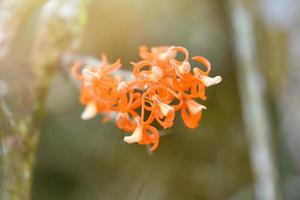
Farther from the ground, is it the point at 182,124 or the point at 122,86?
the point at 122,86

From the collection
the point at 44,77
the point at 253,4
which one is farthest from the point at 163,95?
the point at 253,4

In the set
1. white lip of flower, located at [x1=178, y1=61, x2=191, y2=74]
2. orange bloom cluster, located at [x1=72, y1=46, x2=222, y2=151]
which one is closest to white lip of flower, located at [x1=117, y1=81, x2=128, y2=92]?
orange bloom cluster, located at [x1=72, y1=46, x2=222, y2=151]

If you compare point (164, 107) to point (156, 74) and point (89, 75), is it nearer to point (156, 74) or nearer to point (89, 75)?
point (156, 74)

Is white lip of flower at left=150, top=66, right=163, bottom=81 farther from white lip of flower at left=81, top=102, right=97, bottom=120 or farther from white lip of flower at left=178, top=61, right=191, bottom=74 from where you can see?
white lip of flower at left=81, top=102, right=97, bottom=120

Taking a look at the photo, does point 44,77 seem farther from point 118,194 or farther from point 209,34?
point 209,34

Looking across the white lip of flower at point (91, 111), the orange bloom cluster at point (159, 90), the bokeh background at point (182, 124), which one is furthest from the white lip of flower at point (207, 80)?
the bokeh background at point (182, 124)

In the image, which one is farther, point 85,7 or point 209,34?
point 209,34

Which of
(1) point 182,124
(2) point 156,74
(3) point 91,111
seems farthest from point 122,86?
(1) point 182,124

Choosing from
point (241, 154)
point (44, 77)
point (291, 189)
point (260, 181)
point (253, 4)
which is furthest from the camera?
point (241, 154)
